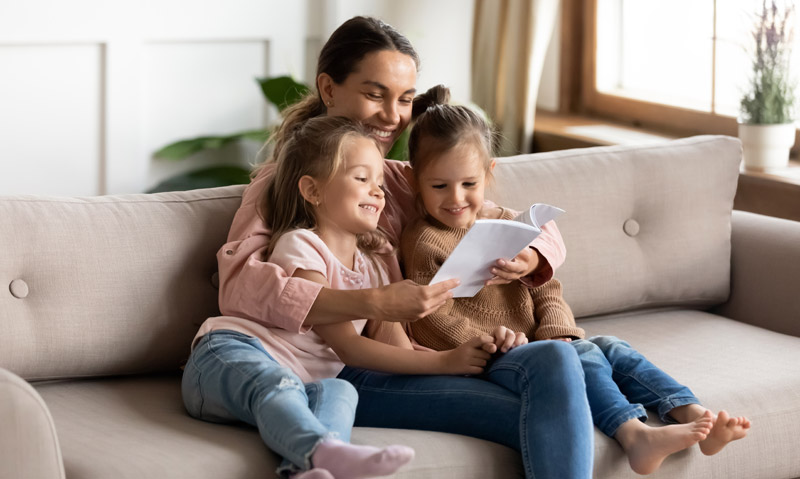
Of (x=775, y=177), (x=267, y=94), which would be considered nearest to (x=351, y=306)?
(x=775, y=177)

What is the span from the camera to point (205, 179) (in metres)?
3.84

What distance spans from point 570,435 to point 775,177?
4.92ft

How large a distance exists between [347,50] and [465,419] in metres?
0.77

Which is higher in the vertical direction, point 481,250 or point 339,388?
point 481,250

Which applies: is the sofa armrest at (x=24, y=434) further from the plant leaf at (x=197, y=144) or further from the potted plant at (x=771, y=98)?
the plant leaf at (x=197, y=144)

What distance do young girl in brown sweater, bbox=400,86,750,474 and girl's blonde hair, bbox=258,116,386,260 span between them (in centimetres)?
12

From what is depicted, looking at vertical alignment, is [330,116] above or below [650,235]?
above

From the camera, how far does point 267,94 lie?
368 cm

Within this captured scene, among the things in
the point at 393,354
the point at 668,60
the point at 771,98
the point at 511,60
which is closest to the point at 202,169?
the point at 511,60

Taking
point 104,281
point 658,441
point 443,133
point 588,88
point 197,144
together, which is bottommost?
point 658,441

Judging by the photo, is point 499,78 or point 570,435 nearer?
point 570,435

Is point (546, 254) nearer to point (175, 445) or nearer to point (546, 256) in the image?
point (546, 256)

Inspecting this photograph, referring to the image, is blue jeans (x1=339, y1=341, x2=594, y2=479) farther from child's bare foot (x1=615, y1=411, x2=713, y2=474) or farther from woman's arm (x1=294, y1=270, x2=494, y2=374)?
child's bare foot (x1=615, y1=411, x2=713, y2=474)

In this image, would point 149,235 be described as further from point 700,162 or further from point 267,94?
point 267,94
